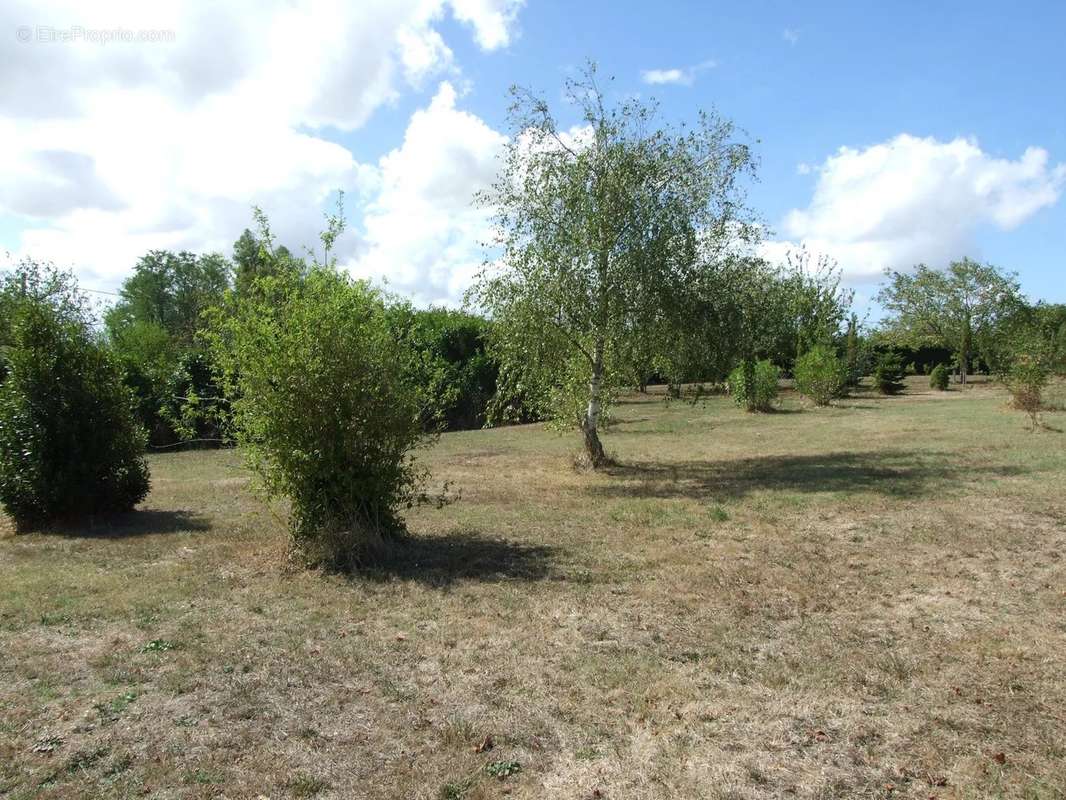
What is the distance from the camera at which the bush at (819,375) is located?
87.1ft

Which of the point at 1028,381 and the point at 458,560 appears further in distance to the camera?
the point at 1028,381

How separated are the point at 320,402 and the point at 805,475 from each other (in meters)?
8.39

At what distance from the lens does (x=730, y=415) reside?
961 inches

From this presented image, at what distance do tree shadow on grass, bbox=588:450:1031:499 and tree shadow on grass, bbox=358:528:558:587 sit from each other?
3.45 m

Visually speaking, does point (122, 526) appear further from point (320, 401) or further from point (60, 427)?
point (320, 401)

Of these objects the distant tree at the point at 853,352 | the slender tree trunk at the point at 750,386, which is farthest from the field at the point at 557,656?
the distant tree at the point at 853,352

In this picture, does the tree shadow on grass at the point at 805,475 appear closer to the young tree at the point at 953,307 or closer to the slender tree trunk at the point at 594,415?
the slender tree trunk at the point at 594,415

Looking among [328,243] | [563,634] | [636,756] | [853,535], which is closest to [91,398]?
[328,243]

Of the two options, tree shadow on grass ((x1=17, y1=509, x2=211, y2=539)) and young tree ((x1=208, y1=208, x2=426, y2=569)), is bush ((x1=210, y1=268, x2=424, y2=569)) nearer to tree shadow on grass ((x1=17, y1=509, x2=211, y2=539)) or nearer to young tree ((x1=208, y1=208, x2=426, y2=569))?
young tree ((x1=208, y1=208, x2=426, y2=569))

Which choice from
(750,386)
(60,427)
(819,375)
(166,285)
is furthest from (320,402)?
(166,285)

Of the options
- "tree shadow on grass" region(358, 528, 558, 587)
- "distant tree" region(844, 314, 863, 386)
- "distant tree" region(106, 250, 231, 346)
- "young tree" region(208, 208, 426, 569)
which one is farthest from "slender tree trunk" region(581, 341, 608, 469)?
"distant tree" region(106, 250, 231, 346)

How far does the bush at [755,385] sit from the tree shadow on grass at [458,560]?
1858 centimetres

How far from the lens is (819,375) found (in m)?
26.6

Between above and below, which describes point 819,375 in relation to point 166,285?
below
